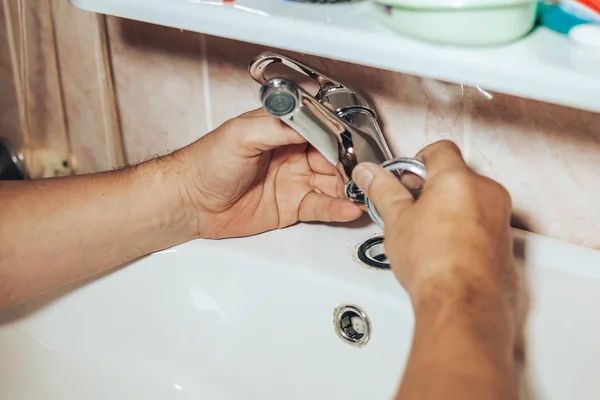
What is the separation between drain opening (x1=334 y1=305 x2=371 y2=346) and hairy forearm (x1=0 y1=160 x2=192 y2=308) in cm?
17

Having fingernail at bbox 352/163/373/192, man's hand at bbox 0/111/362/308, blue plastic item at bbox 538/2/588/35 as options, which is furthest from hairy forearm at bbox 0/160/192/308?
blue plastic item at bbox 538/2/588/35

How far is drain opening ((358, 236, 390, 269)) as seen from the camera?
2.18 feet

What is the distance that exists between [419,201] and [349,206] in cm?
19

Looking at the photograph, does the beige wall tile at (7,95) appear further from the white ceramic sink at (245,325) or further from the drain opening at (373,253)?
the drain opening at (373,253)

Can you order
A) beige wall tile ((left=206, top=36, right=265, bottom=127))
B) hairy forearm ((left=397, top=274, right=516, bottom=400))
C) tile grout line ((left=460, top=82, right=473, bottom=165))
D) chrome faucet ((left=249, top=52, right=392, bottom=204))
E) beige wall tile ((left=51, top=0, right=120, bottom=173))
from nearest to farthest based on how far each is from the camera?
hairy forearm ((left=397, top=274, right=516, bottom=400)) → chrome faucet ((left=249, top=52, right=392, bottom=204)) → tile grout line ((left=460, top=82, right=473, bottom=165)) → beige wall tile ((left=206, top=36, right=265, bottom=127)) → beige wall tile ((left=51, top=0, right=120, bottom=173))

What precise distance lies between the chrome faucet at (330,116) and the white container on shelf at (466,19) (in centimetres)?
9

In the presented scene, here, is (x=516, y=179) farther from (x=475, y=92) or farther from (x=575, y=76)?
(x=575, y=76)

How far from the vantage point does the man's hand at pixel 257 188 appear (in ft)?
2.24

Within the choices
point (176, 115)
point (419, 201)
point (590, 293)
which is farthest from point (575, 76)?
point (176, 115)

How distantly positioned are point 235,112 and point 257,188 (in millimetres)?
106

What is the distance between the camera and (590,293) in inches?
23.6

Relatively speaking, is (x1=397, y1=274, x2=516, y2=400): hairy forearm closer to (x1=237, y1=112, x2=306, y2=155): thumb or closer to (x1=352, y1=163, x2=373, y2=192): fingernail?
(x1=352, y1=163, x2=373, y2=192): fingernail

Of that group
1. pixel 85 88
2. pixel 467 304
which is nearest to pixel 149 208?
pixel 85 88

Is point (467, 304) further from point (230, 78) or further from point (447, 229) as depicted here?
point (230, 78)
